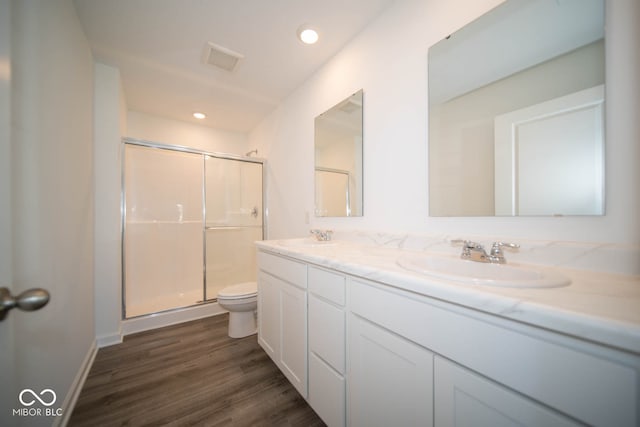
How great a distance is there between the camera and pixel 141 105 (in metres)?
2.57

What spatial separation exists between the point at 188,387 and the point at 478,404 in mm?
1617

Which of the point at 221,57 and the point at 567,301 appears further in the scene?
the point at 221,57

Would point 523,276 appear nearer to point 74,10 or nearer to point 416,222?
point 416,222

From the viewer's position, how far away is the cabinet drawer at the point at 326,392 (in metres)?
0.95

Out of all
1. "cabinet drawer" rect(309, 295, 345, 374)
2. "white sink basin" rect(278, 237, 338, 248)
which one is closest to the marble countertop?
"cabinet drawer" rect(309, 295, 345, 374)

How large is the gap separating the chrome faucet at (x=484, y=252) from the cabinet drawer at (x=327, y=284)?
54 cm

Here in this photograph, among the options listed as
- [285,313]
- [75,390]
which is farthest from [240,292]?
[75,390]

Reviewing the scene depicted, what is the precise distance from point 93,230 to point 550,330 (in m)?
2.68

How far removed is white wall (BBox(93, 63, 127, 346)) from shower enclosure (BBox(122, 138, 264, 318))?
653 mm

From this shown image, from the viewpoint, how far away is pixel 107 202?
6.18 feet

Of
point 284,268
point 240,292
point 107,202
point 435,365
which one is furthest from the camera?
point 240,292

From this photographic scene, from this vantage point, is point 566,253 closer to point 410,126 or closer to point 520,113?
point 520,113

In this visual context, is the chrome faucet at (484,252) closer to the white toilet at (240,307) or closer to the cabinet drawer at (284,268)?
the cabinet drawer at (284,268)

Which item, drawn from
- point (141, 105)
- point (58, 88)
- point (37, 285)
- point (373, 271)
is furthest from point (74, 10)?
point (373, 271)
